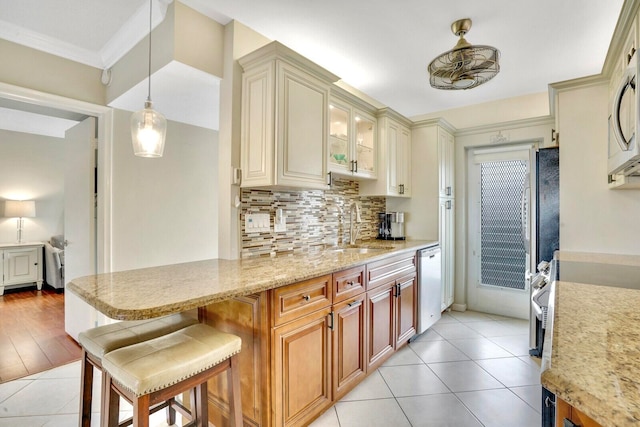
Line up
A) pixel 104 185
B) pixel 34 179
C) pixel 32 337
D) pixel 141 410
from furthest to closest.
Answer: pixel 34 179 → pixel 32 337 → pixel 104 185 → pixel 141 410

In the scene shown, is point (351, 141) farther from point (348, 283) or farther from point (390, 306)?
point (390, 306)

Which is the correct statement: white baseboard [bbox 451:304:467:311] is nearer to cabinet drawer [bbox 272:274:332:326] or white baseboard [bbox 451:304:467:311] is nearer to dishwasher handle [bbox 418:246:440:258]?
dishwasher handle [bbox 418:246:440:258]

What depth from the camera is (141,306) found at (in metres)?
1.08

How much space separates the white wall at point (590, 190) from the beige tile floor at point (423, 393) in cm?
112

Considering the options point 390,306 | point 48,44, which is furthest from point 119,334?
point 48,44

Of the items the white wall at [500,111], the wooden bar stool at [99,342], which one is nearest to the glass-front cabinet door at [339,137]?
the white wall at [500,111]

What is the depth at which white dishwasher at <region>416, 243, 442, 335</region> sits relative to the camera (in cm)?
293

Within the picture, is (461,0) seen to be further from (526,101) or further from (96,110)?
(96,110)

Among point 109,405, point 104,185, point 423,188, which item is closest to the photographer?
point 109,405

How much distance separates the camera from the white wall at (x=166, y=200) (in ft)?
8.86

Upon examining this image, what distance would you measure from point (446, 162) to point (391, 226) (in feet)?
3.29

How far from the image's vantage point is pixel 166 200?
3.05 m

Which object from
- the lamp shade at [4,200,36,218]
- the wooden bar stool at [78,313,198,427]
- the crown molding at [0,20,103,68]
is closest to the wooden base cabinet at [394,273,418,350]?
the wooden bar stool at [78,313,198,427]

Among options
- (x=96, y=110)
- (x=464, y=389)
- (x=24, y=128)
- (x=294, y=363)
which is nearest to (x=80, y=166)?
(x=96, y=110)
